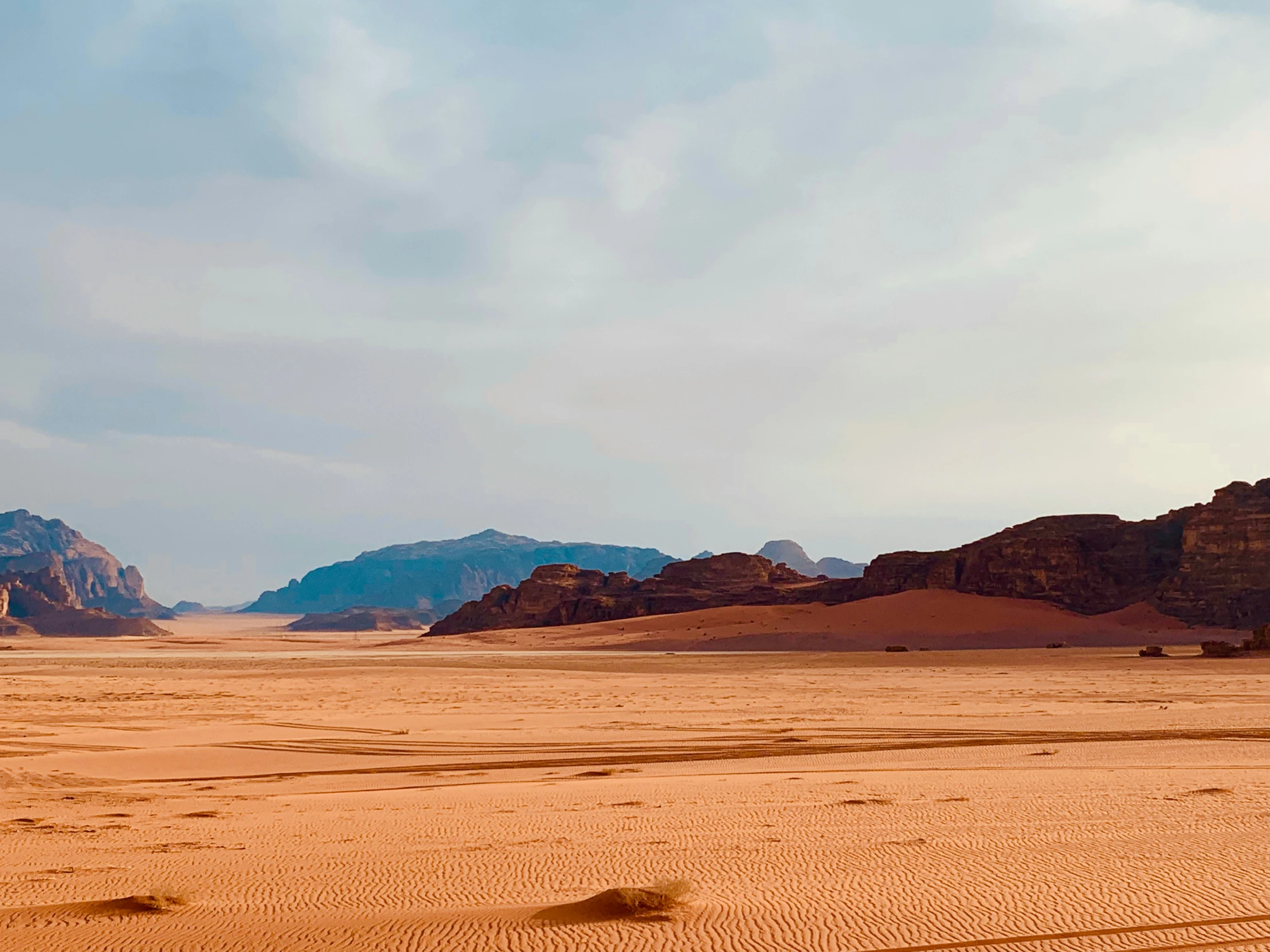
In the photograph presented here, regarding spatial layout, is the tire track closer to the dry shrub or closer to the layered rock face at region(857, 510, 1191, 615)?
the dry shrub

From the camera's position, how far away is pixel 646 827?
257 inches

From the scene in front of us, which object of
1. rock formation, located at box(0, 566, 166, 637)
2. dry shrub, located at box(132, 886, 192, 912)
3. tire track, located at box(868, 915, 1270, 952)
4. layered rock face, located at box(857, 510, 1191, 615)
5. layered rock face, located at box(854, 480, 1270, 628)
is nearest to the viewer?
tire track, located at box(868, 915, 1270, 952)

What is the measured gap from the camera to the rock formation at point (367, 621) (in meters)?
177

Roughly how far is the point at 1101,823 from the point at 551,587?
307ft

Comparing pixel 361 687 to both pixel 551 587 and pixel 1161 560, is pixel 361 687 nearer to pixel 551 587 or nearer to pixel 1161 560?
pixel 1161 560

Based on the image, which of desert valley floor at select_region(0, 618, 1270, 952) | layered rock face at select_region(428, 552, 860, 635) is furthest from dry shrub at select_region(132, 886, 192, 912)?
layered rock face at select_region(428, 552, 860, 635)

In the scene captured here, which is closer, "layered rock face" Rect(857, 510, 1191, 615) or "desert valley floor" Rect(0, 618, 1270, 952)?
"desert valley floor" Rect(0, 618, 1270, 952)

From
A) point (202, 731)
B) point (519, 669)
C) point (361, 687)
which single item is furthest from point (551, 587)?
point (202, 731)

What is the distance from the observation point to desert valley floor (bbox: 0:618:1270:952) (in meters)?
4.10

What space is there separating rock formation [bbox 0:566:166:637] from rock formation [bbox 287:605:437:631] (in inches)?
2061

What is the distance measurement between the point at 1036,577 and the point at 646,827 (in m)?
69.6

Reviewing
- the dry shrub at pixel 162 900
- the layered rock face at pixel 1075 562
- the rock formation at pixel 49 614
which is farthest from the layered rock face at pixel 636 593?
the dry shrub at pixel 162 900

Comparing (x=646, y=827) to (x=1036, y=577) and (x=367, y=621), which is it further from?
(x=367, y=621)

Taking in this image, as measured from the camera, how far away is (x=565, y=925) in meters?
4.09
